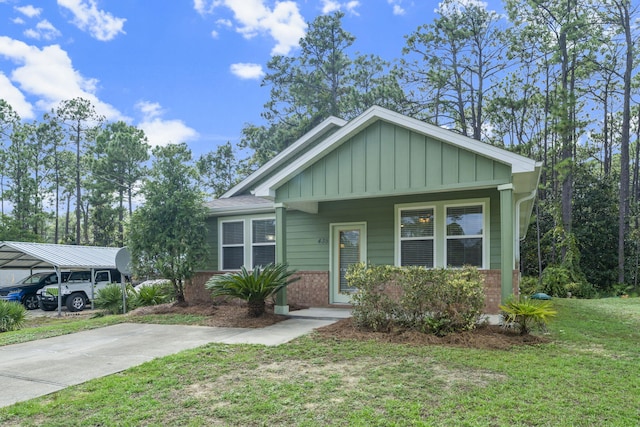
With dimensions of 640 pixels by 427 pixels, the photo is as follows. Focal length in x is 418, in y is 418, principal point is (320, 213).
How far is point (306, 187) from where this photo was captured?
8773 mm

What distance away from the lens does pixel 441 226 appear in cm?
898

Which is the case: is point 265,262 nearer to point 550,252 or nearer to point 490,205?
A: point 490,205

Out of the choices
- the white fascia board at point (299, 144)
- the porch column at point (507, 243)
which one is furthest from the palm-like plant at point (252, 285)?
the white fascia board at point (299, 144)

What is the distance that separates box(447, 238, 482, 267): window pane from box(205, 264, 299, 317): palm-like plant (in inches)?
142

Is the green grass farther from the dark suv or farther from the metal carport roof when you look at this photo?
the dark suv

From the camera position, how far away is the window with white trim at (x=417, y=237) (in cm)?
912

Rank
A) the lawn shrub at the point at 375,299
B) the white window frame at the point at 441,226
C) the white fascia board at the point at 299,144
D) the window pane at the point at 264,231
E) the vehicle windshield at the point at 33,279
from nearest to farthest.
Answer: the lawn shrub at the point at 375,299, the white window frame at the point at 441,226, the window pane at the point at 264,231, the white fascia board at the point at 299,144, the vehicle windshield at the point at 33,279

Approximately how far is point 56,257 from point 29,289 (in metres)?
2.35

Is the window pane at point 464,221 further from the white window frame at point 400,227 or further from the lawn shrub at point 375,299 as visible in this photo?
the lawn shrub at point 375,299

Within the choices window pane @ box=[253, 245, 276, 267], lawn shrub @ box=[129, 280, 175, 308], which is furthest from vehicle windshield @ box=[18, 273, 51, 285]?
window pane @ box=[253, 245, 276, 267]

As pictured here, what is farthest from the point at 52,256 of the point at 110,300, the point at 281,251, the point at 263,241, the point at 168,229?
the point at 281,251

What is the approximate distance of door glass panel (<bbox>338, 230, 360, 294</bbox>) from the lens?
10.1 m

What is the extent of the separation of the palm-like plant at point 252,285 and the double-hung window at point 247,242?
2539 millimetres

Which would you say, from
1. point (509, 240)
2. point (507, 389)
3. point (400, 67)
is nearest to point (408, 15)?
point (400, 67)
